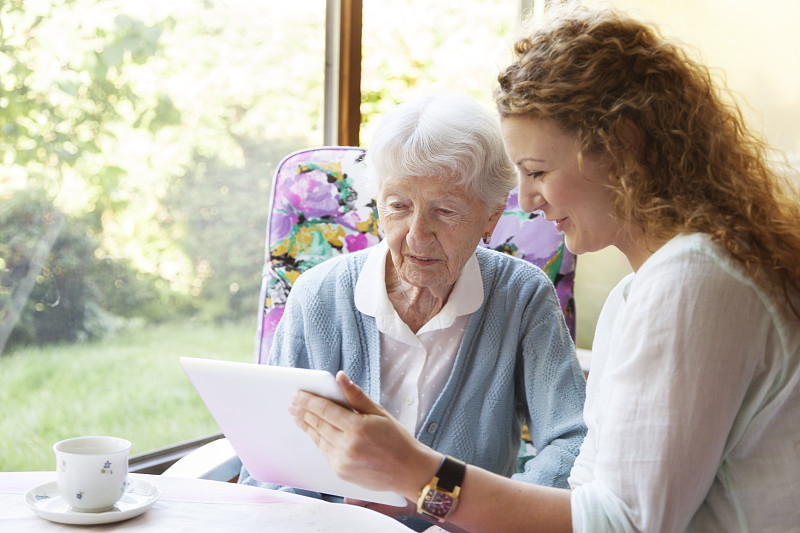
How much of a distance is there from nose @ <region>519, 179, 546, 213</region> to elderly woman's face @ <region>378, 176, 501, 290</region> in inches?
12.7

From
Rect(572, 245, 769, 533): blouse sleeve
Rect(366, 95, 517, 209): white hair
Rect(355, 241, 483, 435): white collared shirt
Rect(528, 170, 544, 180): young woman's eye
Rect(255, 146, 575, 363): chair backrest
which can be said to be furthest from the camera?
Rect(255, 146, 575, 363): chair backrest

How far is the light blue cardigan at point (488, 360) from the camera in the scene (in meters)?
1.51

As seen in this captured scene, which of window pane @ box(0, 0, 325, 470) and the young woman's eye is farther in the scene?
window pane @ box(0, 0, 325, 470)

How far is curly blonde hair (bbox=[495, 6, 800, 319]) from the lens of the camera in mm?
981

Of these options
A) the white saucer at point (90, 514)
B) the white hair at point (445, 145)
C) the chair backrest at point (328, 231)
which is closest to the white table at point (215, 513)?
the white saucer at point (90, 514)

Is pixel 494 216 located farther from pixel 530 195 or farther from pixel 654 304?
pixel 654 304

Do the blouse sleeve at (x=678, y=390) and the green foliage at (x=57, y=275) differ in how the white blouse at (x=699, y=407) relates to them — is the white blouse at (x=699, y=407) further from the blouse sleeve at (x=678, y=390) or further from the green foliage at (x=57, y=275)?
the green foliage at (x=57, y=275)

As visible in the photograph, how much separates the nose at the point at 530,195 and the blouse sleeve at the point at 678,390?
0.27 m

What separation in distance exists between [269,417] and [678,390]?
59 centimetres

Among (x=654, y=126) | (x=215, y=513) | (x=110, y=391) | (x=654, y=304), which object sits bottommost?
(x=110, y=391)

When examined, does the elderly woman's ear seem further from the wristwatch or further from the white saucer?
the white saucer

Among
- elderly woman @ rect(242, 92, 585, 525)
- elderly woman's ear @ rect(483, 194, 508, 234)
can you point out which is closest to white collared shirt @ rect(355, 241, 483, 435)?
elderly woman @ rect(242, 92, 585, 525)

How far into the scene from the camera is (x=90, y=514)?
0.94 meters

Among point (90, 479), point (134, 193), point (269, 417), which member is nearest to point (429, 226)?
point (269, 417)
